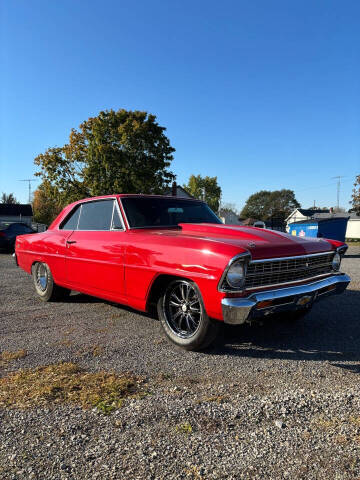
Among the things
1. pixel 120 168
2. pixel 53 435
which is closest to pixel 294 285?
pixel 53 435

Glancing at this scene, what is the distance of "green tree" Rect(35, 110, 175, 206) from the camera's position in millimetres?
27094

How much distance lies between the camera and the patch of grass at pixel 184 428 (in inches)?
82.9

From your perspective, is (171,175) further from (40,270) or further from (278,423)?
(278,423)

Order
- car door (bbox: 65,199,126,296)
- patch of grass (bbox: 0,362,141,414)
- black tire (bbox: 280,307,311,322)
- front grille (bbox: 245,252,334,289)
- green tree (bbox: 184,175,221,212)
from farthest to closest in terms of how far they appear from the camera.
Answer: green tree (bbox: 184,175,221,212), black tire (bbox: 280,307,311,322), car door (bbox: 65,199,126,296), front grille (bbox: 245,252,334,289), patch of grass (bbox: 0,362,141,414)

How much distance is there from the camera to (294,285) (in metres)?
3.50

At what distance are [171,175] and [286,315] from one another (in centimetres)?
2557

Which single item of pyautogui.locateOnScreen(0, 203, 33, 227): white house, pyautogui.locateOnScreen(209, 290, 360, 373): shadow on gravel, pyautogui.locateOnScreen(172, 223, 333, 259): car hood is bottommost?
pyautogui.locateOnScreen(209, 290, 360, 373): shadow on gravel

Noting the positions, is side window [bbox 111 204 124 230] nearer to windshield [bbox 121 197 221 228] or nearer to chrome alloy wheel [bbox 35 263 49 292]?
windshield [bbox 121 197 221 228]

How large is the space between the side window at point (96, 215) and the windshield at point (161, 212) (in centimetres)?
28

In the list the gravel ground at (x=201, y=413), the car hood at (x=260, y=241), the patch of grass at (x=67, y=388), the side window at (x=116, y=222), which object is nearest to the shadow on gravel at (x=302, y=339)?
the gravel ground at (x=201, y=413)

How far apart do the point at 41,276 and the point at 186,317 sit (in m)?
3.19

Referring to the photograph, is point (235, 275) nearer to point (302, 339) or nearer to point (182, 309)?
point (182, 309)

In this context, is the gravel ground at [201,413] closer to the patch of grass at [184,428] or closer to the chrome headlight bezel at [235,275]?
the patch of grass at [184,428]

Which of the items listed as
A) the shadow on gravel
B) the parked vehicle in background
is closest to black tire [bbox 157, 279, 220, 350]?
the shadow on gravel
